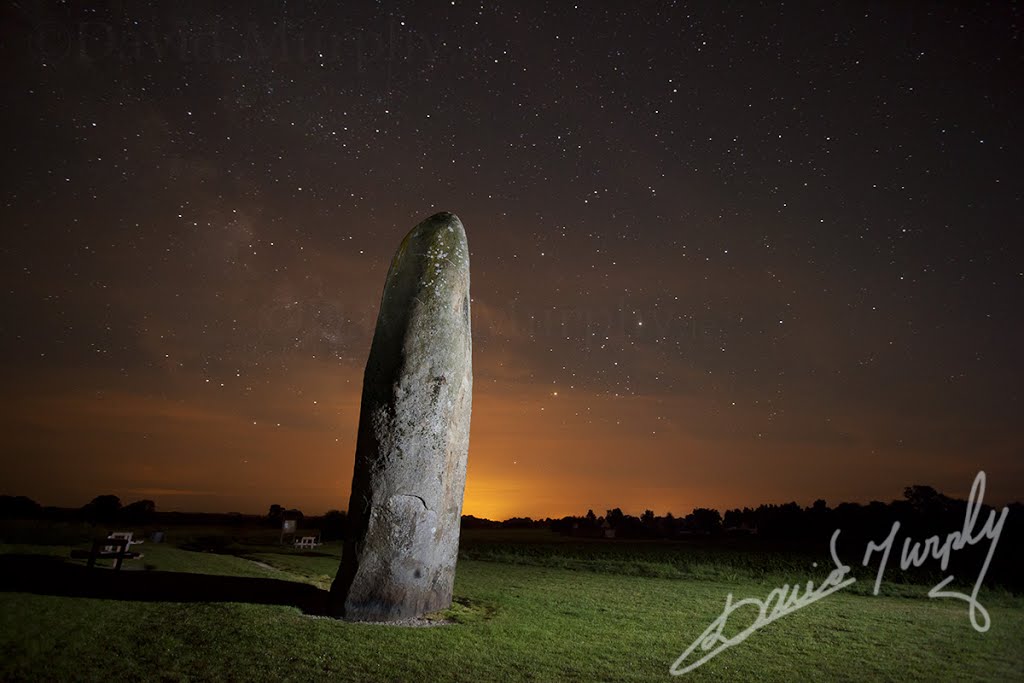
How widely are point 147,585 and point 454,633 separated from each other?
647 cm

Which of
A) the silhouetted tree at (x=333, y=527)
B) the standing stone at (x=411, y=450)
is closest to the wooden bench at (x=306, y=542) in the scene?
the silhouetted tree at (x=333, y=527)

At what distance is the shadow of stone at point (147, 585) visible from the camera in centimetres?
1154

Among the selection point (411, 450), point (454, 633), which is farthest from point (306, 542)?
point (454, 633)

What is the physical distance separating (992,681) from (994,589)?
12.6 m

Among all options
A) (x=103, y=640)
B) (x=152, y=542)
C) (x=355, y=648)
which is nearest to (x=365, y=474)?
(x=355, y=648)

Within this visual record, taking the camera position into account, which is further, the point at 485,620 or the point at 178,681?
the point at 485,620

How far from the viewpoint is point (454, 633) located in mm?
10250

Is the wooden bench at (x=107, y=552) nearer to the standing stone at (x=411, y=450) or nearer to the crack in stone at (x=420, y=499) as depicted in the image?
the standing stone at (x=411, y=450)

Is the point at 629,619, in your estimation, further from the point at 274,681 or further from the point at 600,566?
the point at 600,566

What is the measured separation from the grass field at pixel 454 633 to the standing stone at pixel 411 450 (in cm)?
81

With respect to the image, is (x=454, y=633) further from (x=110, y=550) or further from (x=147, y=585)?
(x=110, y=550)

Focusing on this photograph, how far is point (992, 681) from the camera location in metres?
8.88

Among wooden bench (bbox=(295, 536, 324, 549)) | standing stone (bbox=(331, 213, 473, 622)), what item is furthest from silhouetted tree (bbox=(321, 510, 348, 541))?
standing stone (bbox=(331, 213, 473, 622))

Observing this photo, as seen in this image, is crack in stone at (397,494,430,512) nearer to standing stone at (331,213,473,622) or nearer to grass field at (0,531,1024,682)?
standing stone at (331,213,473,622)
